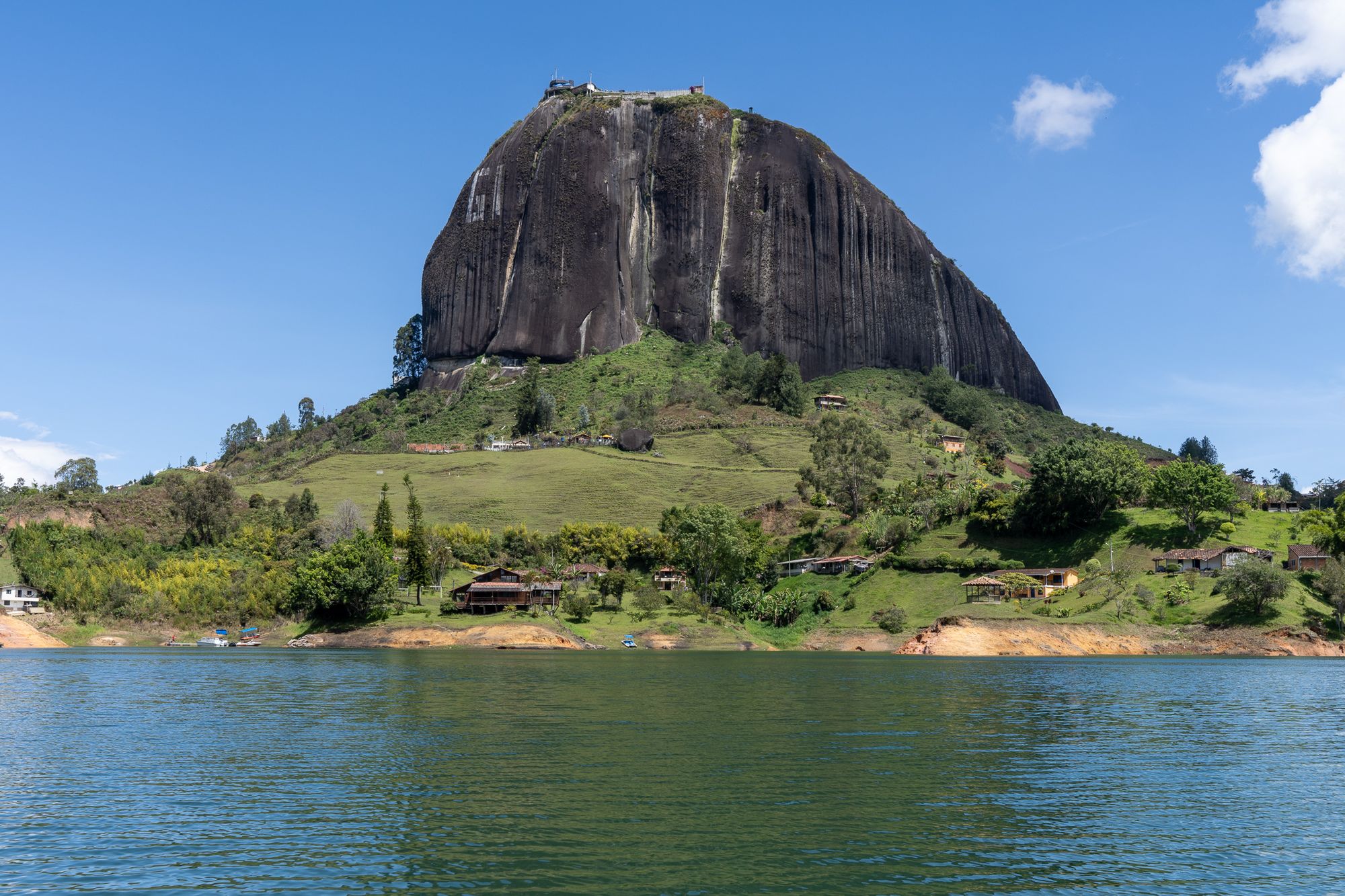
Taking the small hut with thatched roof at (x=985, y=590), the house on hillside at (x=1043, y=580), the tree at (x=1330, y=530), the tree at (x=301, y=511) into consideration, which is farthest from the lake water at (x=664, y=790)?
the tree at (x=301, y=511)

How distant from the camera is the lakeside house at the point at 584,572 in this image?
132125 mm

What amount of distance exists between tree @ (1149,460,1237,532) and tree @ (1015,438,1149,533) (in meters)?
4.53

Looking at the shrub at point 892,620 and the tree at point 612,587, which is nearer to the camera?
the shrub at point 892,620

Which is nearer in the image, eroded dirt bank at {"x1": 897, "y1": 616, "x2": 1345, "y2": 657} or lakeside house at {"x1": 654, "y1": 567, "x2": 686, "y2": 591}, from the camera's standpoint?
eroded dirt bank at {"x1": 897, "y1": 616, "x2": 1345, "y2": 657}

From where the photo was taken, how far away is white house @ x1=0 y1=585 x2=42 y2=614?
391 feet

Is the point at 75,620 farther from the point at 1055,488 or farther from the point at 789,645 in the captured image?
the point at 1055,488

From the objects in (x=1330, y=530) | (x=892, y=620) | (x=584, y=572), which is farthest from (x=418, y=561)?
(x=1330, y=530)

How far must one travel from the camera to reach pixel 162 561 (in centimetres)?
13512

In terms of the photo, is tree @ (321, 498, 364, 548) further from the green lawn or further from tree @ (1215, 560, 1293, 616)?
tree @ (1215, 560, 1293, 616)

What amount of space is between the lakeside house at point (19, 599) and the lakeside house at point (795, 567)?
87.0m

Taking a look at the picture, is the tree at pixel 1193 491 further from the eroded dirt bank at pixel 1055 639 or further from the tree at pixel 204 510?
the tree at pixel 204 510

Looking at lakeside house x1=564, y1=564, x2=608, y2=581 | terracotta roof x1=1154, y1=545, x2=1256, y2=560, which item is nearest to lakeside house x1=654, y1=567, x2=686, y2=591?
lakeside house x1=564, y1=564, x2=608, y2=581

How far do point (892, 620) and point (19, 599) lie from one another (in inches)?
3780

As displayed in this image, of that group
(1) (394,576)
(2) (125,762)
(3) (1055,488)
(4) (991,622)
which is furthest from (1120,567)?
(2) (125,762)
